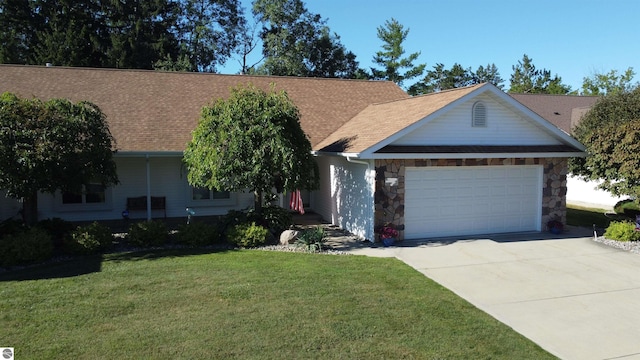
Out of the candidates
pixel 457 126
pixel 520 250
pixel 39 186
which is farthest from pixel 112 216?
pixel 520 250

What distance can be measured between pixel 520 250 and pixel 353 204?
466 centimetres

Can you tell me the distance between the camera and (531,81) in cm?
6431

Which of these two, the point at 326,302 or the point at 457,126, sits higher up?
the point at 457,126

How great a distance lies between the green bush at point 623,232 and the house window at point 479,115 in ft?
14.8

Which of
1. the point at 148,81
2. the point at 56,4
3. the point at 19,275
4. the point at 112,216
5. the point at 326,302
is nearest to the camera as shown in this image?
the point at 326,302

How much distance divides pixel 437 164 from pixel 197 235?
6755 millimetres

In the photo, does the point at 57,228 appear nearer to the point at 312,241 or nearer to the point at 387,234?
the point at 312,241

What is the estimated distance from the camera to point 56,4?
34.5 meters

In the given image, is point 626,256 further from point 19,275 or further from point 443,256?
point 19,275

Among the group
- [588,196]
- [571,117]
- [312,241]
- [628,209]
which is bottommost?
[312,241]

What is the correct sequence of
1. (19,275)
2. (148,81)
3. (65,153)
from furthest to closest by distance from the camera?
1. (148,81)
2. (65,153)
3. (19,275)

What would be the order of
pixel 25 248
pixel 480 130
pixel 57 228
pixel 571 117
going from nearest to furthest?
pixel 25 248 < pixel 57 228 < pixel 480 130 < pixel 571 117

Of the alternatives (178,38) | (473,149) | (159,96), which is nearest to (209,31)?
(178,38)

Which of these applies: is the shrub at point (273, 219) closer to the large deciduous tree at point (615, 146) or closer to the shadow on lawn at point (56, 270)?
the shadow on lawn at point (56, 270)
